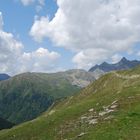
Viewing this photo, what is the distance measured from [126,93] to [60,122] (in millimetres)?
13701

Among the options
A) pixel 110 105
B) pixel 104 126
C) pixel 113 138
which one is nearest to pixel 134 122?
pixel 104 126

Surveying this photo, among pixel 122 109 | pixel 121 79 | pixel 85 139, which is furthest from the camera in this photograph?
pixel 121 79

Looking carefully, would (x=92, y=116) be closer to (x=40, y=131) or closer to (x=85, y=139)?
(x=40, y=131)

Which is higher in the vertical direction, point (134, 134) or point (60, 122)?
point (60, 122)

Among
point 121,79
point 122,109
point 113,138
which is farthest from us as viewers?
point 121,79

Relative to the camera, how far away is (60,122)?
178 feet

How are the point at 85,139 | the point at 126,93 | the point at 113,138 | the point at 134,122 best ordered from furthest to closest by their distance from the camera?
the point at 126,93 → the point at 134,122 → the point at 85,139 → the point at 113,138

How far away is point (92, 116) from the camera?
50.7 metres

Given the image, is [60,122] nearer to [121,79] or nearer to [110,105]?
[110,105]

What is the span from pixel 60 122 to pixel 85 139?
16580mm

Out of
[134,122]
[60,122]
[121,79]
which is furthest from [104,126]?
[121,79]

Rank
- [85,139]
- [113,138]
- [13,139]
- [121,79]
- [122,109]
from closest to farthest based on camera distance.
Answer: [113,138] → [85,139] → [122,109] → [13,139] → [121,79]

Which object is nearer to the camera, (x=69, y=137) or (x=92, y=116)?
(x=69, y=137)

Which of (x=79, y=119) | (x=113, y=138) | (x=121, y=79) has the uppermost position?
(x=121, y=79)
